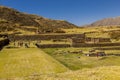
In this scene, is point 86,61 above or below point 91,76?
below

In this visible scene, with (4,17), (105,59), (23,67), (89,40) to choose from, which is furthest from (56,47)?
(4,17)

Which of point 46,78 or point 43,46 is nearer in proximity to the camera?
point 46,78

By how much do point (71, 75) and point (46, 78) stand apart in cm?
177

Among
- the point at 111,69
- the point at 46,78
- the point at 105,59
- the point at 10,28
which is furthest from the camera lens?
the point at 10,28

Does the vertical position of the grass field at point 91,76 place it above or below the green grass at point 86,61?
above

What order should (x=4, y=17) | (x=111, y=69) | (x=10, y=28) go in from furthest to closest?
(x=4, y=17) → (x=10, y=28) → (x=111, y=69)

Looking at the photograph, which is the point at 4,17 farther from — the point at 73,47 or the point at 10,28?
the point at 73,47

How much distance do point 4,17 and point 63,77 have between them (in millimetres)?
108968

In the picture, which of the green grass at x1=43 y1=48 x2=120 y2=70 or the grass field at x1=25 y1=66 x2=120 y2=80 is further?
the green grass at x1=43 y1=48 x2=120 y2=70

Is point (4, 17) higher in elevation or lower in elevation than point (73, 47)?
higher

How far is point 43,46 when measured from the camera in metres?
62.1

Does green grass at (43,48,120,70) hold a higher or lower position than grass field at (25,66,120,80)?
lower

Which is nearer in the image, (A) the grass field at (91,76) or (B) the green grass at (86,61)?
(A) the grass field at (91,76)

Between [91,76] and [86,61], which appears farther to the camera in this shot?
[86,61]
